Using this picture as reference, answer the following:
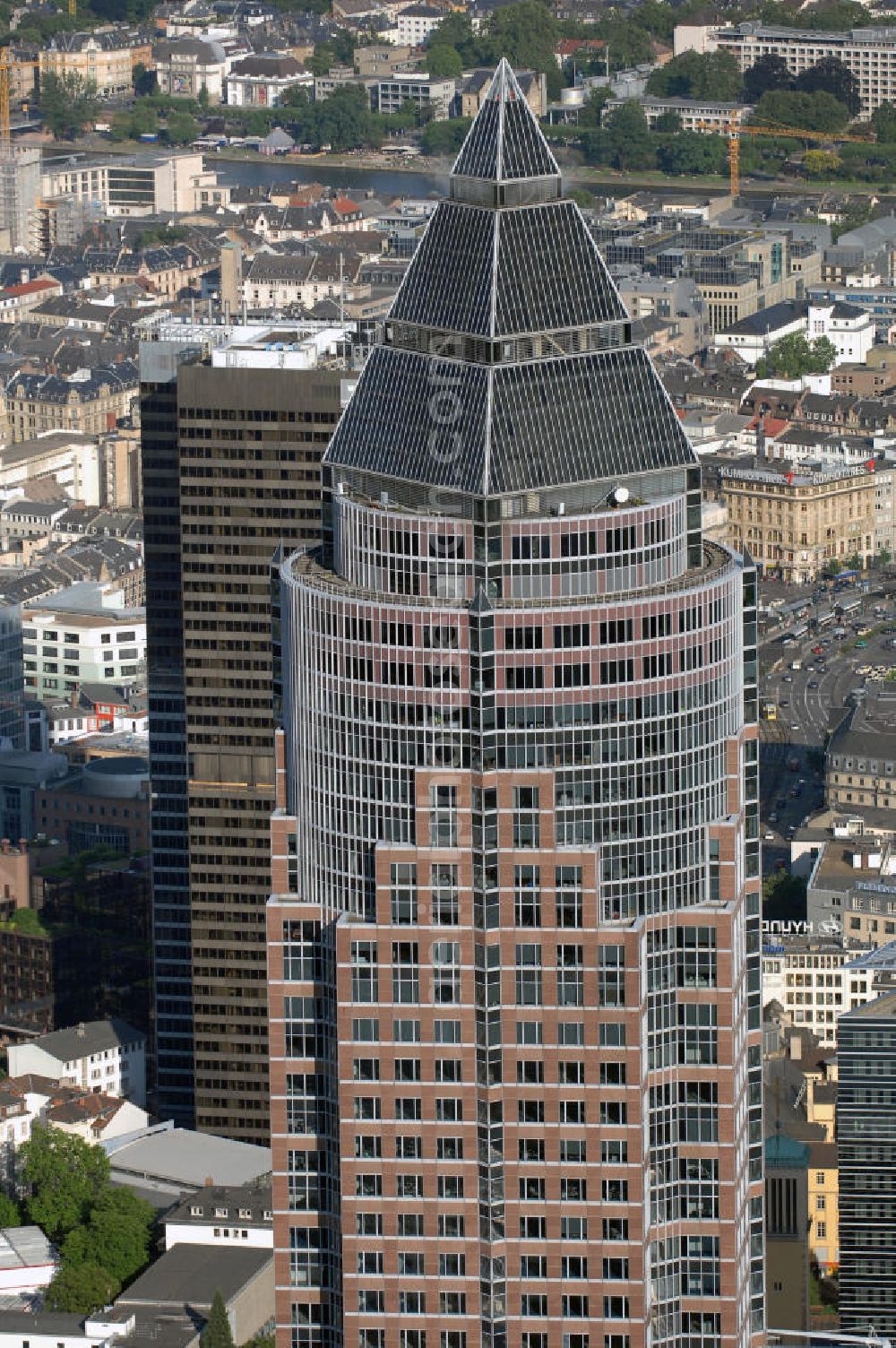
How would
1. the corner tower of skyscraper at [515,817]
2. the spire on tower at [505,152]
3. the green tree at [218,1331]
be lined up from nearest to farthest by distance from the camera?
the corner tower of skyscraper at [515,817] → the spire on tower at [505,152] → the green tree at [218,1331]

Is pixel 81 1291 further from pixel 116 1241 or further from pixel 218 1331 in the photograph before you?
pixel 218 1331

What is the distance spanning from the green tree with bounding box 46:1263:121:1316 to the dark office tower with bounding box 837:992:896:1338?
28.7 meters

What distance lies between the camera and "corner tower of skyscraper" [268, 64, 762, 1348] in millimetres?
125500

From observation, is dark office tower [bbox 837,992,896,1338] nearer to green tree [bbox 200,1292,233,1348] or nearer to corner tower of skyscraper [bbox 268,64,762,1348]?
green tree [bbox 200,1292,233,1348]

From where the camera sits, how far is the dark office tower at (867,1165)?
185000 millimetres

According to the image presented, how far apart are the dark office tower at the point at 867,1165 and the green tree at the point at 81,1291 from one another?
94.2 ft

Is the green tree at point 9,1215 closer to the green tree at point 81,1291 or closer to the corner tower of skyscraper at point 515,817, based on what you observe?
the green tree at point 81,1291

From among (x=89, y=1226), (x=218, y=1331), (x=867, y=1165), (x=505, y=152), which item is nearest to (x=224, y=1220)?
(x=89, y=1226)

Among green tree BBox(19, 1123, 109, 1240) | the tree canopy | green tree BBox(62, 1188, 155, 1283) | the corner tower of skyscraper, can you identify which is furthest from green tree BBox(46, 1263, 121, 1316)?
the corner tower of skyscraper

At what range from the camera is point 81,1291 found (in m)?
186

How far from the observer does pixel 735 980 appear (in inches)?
5069

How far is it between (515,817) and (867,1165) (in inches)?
2557

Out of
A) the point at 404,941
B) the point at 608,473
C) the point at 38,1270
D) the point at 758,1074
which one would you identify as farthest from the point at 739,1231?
the point at 38,1270

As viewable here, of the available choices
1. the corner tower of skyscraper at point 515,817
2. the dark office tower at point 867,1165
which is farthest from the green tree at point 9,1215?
the corner tower of skyscraper at point 515,817
